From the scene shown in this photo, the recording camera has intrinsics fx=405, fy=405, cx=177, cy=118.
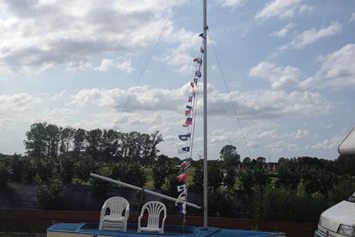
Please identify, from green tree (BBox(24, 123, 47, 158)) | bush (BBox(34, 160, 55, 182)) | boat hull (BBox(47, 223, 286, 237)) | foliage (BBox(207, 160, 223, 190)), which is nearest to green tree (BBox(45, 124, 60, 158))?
green tree (BBox(24, 123, 47, 158))

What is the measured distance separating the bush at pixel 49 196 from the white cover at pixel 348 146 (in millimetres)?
8899

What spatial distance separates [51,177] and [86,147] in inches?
1995

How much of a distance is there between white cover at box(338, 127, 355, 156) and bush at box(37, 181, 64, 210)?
890 cm

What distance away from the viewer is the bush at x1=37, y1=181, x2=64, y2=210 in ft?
42.4

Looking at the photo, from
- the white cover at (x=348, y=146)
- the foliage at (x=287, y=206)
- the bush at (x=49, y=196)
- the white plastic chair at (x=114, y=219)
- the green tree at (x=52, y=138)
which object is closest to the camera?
the white cover at (x=348, y=146)

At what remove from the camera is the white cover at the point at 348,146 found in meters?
7.60

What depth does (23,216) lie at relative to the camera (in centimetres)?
1183

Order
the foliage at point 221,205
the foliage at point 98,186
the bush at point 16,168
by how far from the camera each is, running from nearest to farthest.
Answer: the foliage at point 221,205 < the foliage at point 98,186 < the bush at point 16,168

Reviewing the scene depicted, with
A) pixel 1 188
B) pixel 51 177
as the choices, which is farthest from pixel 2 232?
pixel 51 177

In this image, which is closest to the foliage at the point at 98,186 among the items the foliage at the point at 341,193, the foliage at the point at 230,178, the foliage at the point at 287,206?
the foliage at the point at 230,178

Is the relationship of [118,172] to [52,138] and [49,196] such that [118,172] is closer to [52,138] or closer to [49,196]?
[49,196]

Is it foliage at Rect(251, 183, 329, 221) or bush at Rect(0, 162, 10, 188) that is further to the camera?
bush at Rect(0, 162, 10, 188)

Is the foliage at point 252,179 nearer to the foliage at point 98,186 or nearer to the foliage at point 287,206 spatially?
the foliage at point 287,206

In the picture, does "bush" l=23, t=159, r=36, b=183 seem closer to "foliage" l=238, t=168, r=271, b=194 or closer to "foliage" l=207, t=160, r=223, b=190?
"foliage" l=207, t=160, r=223, b=190
